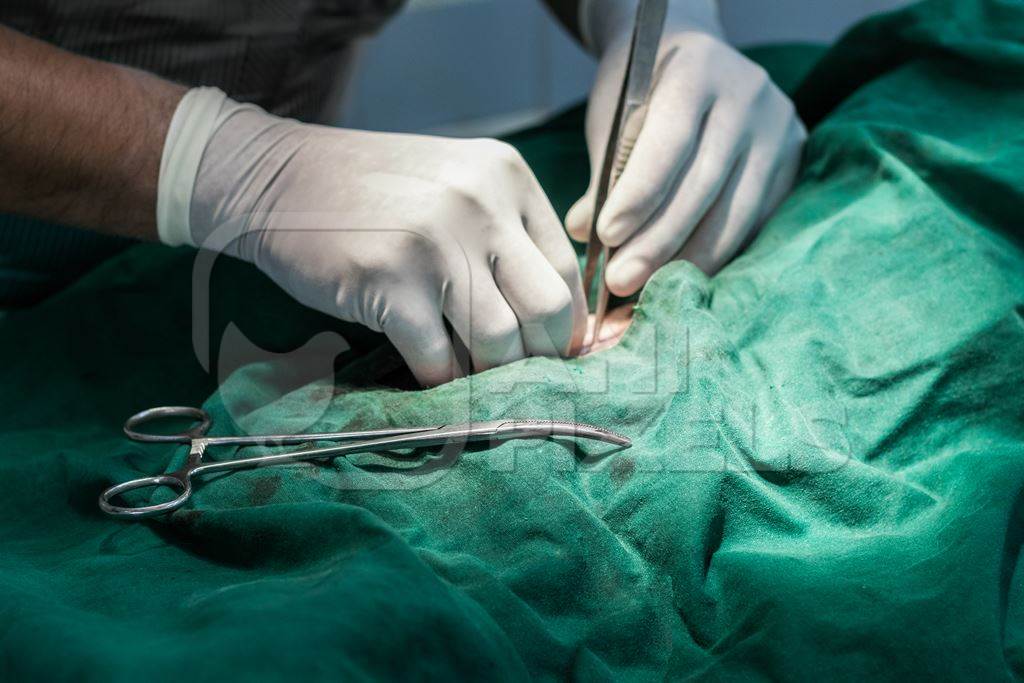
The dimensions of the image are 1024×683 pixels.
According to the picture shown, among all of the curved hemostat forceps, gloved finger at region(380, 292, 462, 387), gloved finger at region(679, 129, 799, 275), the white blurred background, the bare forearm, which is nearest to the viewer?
the curved hemostat forceps

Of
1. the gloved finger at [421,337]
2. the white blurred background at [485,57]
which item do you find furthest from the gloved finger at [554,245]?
the white blurred background at [485,57]

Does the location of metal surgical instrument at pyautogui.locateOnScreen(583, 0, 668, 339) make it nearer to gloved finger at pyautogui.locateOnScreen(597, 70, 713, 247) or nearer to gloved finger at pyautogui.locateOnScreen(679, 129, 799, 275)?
gloved finger at pyautogui.locateOnScreen(597, 70, 713, 247)

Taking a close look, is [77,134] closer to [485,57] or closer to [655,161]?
[655,161]

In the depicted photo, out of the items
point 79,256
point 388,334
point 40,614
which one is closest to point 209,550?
point 40,614

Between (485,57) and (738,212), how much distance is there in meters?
1.93

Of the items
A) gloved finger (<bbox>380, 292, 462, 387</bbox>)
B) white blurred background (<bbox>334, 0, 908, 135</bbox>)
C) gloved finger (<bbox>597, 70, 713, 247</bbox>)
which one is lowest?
white blurred background (<bbox>334, 0, 908, 135</bbox>)

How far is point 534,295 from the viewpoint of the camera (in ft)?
3.80

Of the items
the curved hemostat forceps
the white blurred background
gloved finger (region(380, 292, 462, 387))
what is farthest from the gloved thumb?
the white blurred background

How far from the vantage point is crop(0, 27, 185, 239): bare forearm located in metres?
1.23

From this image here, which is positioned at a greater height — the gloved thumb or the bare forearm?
the bare forearm

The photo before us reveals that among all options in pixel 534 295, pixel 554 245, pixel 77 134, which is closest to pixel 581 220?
pixel 554 245

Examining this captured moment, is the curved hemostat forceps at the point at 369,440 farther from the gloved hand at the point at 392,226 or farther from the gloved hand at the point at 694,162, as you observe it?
the gloved hand at the point at 694,162

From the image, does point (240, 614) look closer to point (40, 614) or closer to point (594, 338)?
point (40, 614)

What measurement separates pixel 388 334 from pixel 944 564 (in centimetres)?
66
